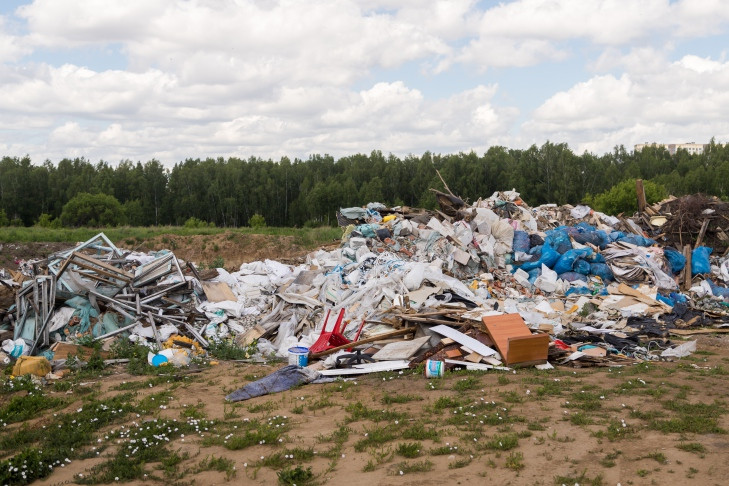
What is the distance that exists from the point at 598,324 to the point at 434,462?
641 centimetres

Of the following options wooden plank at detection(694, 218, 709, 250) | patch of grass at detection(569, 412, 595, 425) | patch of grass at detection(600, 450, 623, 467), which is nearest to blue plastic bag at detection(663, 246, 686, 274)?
wooden plank at detection(694, 218, 709, 250)

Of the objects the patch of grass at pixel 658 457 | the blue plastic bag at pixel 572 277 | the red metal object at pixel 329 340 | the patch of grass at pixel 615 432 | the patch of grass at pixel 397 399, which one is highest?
the blue plastic bag at pixel 572 277

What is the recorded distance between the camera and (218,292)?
39.2 ft

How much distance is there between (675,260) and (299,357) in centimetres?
1084

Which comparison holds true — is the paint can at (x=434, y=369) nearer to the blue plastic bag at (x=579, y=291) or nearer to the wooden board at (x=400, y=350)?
the wooden board at (x=400, y=350)

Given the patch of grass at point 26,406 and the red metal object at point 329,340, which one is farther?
the red metal object at point 329,340

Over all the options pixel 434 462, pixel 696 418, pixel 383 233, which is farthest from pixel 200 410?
pixel 383 233

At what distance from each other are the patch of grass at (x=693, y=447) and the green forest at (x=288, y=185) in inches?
1528

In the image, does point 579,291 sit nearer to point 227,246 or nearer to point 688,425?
point 688,425

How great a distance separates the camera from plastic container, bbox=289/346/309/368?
8266 millimetres

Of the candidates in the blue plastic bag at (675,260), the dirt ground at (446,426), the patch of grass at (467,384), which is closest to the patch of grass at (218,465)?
the dirt ground at (446,426)

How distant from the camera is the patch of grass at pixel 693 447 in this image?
15.9ft

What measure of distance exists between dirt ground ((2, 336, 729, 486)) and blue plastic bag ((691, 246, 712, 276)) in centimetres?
751

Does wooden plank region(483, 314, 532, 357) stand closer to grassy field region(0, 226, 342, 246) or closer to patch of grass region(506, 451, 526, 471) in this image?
patch of grass region(506, 451, 526, 471)
